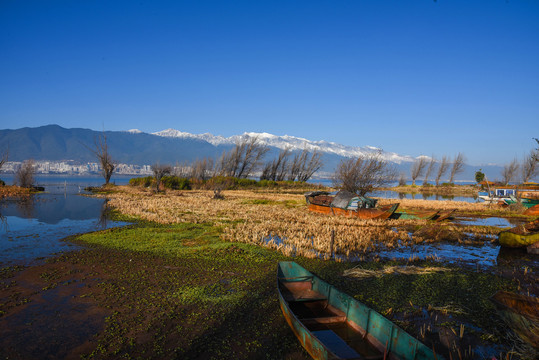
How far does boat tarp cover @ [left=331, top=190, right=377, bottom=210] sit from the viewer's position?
23375 millimetres

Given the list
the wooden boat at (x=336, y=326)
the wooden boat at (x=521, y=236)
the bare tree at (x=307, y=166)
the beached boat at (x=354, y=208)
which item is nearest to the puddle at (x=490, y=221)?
the beached boat at (x=354, y=208)

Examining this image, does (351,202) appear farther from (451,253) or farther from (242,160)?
(242,160)

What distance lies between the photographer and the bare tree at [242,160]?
221 feet

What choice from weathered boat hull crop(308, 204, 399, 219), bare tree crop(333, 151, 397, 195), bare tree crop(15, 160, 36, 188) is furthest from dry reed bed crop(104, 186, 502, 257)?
bare tree crop(15, 160, 36, 188)

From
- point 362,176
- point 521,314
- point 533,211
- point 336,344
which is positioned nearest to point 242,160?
point 362,176

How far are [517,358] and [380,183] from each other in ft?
94.0

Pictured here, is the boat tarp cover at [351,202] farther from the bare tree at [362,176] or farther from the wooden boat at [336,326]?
the wooden boat at [336,326]

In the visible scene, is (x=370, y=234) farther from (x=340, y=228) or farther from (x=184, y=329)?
(x=184, y=329)

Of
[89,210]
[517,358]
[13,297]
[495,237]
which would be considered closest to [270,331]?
[517,358]

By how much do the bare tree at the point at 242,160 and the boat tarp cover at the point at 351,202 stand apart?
141ft

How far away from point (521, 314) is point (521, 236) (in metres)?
11.5

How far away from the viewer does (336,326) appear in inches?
253

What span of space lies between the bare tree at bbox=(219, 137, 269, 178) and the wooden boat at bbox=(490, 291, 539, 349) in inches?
2385

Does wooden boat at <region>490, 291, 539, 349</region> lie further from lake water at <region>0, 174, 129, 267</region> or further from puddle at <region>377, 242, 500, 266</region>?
lake water at <region>0, 174, 129, 267</region>
